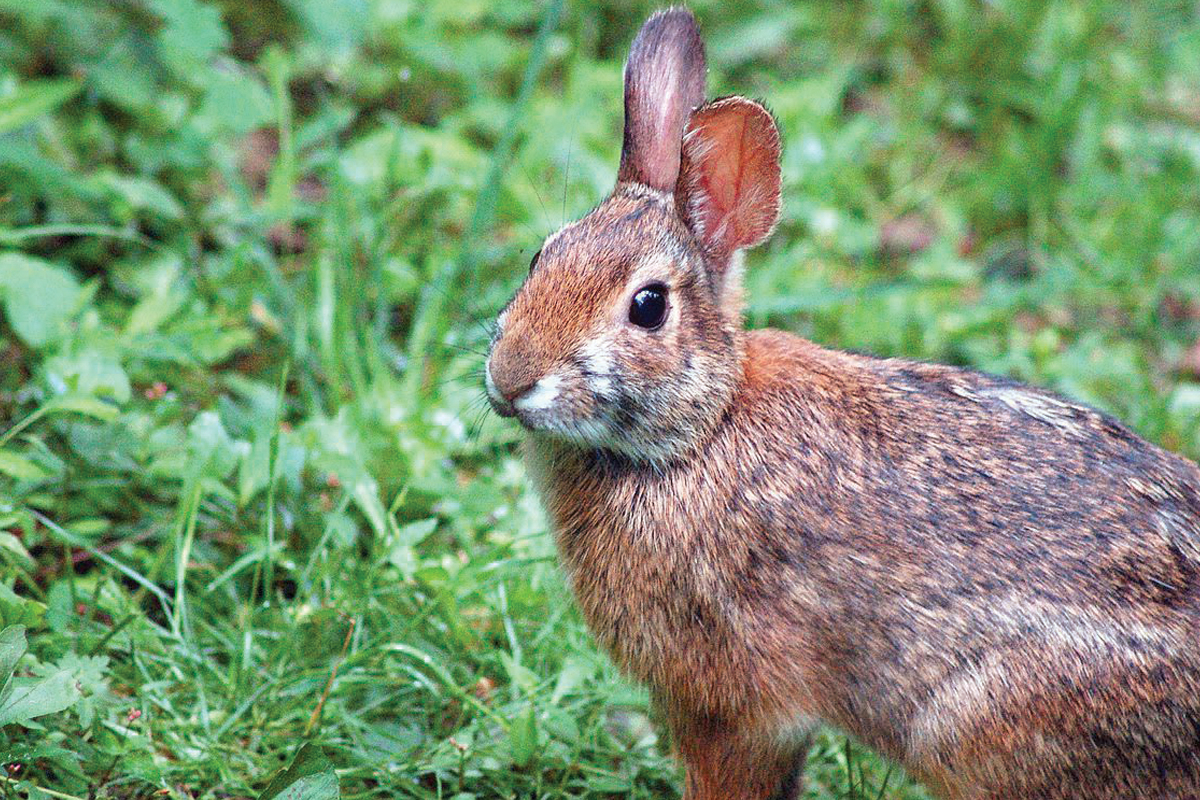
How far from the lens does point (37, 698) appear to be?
3.32 meters

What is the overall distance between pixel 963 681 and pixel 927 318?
287 centimetres

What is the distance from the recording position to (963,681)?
3.33m

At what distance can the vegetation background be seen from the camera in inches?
156

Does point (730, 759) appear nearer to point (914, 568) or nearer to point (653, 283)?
point (914, 568)

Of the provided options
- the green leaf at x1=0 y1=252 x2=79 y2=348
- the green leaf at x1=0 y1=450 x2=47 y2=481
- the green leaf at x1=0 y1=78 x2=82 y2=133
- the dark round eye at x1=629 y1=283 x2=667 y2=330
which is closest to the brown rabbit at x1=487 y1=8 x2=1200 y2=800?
the dark round eye at x1=629 y1=283 x2=667 y2=330

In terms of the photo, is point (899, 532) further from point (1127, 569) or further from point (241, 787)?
point (241, 787)

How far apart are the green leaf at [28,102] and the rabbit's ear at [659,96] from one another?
6.78 feet

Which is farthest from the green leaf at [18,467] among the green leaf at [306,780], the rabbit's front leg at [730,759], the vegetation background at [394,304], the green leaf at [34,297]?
the rabbit's front leg at [730,759]

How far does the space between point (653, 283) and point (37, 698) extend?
1.80 meters

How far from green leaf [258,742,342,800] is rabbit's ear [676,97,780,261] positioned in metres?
1.67

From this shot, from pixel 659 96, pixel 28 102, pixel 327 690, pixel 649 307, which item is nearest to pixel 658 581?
pixel 649 307

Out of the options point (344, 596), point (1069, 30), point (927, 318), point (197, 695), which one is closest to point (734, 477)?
point (344, 596)

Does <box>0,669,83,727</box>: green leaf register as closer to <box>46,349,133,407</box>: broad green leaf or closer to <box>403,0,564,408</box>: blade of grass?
<box>46,349,133,407</box>: broad green leaf

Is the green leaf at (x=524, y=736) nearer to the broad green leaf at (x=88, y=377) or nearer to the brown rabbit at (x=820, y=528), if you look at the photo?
the brown rabbit at (x=820, y=528)
